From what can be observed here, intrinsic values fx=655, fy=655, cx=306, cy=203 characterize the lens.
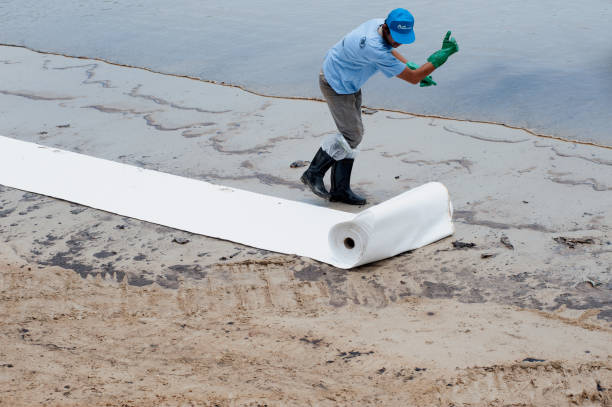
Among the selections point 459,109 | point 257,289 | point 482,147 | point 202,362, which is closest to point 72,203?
point 257,289

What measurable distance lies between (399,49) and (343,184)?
3.89 meters

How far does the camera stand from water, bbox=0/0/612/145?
6.66 metres

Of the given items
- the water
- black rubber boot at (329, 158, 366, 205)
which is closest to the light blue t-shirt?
black rubber boot at (329, 158, 366, 205)

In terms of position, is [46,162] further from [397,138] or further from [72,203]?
[397,138]

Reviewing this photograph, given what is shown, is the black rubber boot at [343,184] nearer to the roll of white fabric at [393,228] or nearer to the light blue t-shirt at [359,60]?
the light blue t-shirt at [359,60]

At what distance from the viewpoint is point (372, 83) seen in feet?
24.6

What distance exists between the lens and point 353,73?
4.47 meters

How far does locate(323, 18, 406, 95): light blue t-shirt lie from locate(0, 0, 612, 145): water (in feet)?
7.37

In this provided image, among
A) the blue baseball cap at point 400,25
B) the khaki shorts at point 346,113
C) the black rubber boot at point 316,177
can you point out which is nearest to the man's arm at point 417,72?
the blue baseball cap at point 400,25

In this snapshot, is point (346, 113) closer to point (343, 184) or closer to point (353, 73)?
point (353, 73)

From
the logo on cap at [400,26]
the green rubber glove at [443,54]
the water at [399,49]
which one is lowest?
the water at [399,49]

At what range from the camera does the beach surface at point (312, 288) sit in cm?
283

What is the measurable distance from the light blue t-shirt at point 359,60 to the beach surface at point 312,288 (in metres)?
0.94

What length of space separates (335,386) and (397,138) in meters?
3.43
